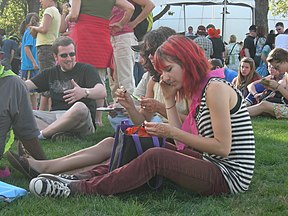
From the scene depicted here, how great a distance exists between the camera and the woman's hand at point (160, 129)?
342cm

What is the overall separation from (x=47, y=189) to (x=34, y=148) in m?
0.77

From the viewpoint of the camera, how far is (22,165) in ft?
13.4

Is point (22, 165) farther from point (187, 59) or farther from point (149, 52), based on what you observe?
point (187, 59)

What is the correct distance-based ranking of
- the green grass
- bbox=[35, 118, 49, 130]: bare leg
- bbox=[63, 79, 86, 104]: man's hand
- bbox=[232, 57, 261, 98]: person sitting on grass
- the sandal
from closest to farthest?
the green grass → the sandal → bbox=[63, 79, 86, 104]: man's hand → bbox=[35, 118, 49, 130]: bare leg → bbox=[232, 57, 261, 98]: person sitting on grass

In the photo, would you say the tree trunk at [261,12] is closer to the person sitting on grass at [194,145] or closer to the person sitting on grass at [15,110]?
the person sitting on grass at [15,110]

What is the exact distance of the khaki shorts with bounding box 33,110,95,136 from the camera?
19.4ft

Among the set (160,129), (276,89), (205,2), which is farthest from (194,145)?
(205,2)

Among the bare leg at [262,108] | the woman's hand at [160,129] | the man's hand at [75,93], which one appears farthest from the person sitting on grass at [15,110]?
the bare leg at [262,108]

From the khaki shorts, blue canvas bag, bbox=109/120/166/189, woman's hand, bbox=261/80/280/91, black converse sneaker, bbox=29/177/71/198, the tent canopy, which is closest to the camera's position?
black converse sneaker, bbox=29/177/71/198

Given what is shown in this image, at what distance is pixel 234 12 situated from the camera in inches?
874

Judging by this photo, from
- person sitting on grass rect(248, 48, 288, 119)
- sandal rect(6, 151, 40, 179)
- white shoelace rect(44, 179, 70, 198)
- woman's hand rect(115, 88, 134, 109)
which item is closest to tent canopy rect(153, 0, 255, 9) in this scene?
person sitting on grass rect(248, 48, 288, 119)

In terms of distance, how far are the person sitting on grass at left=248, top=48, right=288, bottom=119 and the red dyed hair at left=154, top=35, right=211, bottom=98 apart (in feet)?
14.5

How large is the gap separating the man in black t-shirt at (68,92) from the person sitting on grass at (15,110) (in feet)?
5.07

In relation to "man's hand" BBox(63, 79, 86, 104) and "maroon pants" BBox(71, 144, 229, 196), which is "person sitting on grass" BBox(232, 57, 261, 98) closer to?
"man's hand" BBox(63, 79, 86, 104)
